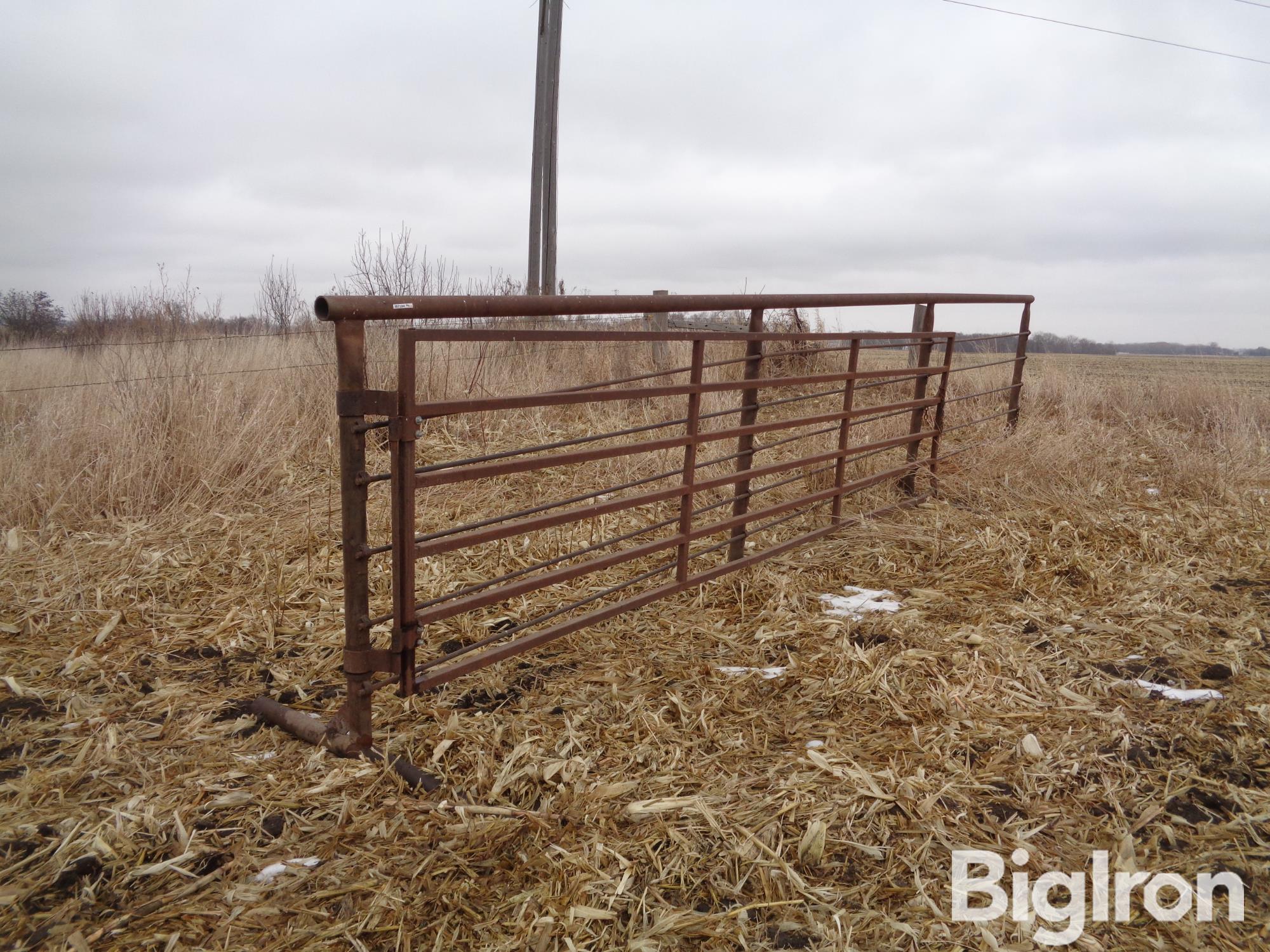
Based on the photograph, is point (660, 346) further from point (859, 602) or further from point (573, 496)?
point (859, 602)

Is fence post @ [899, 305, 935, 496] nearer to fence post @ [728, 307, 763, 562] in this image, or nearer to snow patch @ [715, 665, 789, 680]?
fence post @ [728, 307, 763, 562]

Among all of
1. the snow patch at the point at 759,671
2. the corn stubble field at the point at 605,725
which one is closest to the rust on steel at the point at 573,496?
the corn stubble field at the point at 605,725

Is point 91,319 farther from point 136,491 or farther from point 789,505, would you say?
point 789,505

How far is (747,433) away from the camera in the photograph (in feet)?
13.8

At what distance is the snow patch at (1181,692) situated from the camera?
126 inches

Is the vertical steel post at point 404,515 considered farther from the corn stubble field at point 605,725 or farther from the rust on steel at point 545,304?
the corn stubble field at point 605,725

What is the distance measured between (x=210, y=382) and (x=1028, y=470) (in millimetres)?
6669

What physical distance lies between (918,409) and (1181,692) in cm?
298

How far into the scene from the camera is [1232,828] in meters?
2.38

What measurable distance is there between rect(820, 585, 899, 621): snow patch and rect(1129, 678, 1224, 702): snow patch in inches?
44.1

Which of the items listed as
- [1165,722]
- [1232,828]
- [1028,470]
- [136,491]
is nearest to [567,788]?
[1232,828]

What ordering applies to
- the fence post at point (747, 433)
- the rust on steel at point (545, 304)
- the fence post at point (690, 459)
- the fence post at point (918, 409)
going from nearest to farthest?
the rust on steel at point (545, 304) < the fence post at point (690, 459) < the fence post at point (747, 433) < the fence post at point (918, 409)

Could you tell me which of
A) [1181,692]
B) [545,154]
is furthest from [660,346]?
[1181,692]

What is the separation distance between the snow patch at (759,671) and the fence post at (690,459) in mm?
642
